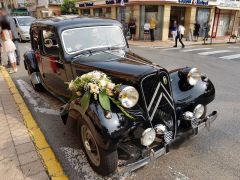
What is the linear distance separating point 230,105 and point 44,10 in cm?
3835

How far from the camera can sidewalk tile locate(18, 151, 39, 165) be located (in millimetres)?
3320

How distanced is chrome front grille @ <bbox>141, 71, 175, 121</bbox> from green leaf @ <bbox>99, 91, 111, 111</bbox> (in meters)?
0.49

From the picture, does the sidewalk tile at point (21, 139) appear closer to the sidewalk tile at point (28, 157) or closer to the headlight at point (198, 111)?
the sidewalk tile at point (28, 157)

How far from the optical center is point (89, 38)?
13.8 ft

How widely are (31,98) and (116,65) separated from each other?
3.33 meters

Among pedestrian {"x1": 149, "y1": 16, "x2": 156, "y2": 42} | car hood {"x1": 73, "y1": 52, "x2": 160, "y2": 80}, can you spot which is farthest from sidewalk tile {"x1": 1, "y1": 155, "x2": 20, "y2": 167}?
pedestrian {"x1": 149, "y1": 16, "x2": 156, "y2": 42}

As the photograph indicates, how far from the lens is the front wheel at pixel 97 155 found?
2792mm

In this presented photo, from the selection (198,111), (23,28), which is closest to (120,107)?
(198,111)

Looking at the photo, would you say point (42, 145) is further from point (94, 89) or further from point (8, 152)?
point (94, 89)

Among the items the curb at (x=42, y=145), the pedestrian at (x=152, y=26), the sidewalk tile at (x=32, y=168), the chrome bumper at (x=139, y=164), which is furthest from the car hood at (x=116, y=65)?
the pedestrian at (x=152, y=26)

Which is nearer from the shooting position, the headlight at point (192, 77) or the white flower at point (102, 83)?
the white flower at point (102, 83)

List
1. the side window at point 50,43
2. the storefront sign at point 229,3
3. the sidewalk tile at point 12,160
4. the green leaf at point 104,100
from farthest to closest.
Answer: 1. the storefront sign at point 229,3
2. the side window at point 50,43
3. the sidewalk tile at point 12,160
4. the green leaf at point 104,100

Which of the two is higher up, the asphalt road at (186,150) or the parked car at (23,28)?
the parked car at (23,28)

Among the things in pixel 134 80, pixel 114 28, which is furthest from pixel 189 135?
pixel 114 28
